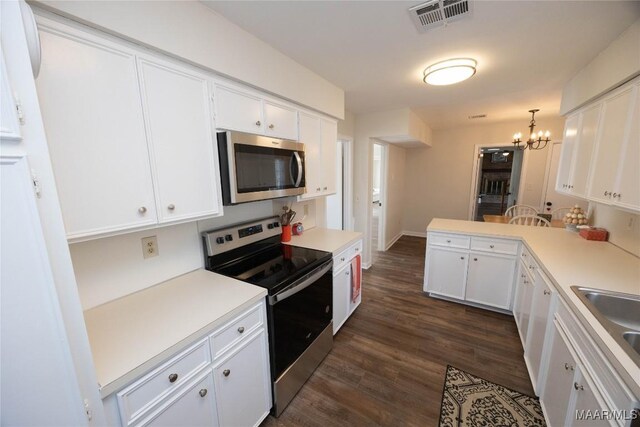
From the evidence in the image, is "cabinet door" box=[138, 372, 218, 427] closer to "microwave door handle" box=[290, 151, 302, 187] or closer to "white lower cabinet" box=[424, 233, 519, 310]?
"microwave door handle" box=[290, 151, 302, 187]

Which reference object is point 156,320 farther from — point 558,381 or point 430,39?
point 430,39

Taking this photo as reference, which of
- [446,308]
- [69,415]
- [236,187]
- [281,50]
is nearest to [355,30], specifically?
[281,50]

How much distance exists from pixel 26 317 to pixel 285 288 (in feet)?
3.62

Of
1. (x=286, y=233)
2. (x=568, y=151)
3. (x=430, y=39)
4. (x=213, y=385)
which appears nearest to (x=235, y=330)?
(x=213, y=385)

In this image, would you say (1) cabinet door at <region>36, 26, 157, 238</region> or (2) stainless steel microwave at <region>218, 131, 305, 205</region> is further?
(2) stainless steel microwave at <region>218, 131, 305, 205</region>

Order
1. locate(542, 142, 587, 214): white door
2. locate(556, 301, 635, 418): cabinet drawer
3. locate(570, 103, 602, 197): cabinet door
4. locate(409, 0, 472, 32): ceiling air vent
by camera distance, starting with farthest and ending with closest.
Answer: locate(542, 142, 587, 214): white door
locate(570, 103, 602, 197): cabinet door
locate(409, 0, 472, 32): ceiling air vent
locate(556, 301, 635, 418): cabinet drawer

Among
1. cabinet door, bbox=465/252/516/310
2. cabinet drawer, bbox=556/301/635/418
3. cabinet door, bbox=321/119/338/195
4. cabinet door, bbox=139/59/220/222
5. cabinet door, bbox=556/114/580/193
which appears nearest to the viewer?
cabinet drawer, bbox=556/301/635/418

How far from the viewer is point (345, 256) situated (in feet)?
7.97

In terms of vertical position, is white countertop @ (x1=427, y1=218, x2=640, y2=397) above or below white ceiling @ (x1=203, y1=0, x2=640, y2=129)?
below

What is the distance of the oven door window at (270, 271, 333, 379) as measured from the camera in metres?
1.58

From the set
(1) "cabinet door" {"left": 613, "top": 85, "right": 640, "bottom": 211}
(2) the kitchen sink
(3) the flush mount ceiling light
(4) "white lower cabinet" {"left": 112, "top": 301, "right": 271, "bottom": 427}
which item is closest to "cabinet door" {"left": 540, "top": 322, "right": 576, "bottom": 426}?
(2) the kitchen sink

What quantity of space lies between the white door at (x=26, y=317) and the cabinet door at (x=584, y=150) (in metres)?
3.17

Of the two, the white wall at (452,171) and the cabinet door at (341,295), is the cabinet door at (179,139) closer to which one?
the cabinet door at (341,295)

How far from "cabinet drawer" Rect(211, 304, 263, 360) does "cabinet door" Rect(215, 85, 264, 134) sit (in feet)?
3.59
